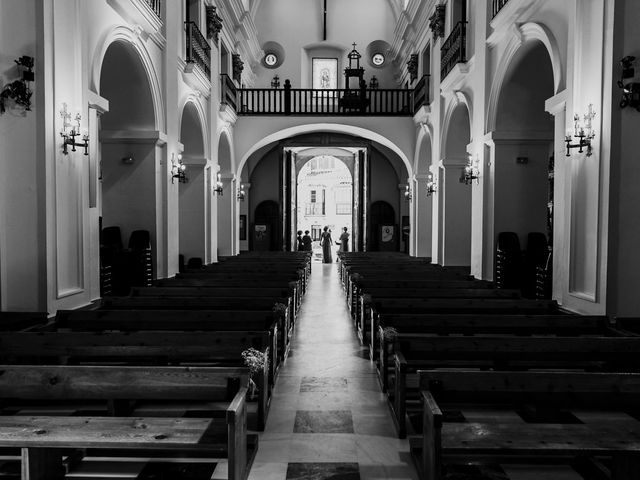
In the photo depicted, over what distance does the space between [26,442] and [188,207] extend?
36.6ft

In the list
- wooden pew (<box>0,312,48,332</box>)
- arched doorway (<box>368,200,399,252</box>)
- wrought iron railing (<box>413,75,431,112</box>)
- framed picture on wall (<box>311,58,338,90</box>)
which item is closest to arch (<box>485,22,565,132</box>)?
wrought iron railing (<box>413,75,431,112</box>)

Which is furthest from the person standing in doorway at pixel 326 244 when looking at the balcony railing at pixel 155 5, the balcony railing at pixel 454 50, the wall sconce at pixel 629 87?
the wall sconce at pixel 629 87

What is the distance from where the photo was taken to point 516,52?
8.93 metres

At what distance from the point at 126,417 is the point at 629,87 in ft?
18.1

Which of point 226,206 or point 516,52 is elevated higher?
point 516,52

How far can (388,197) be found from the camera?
74.6 feet

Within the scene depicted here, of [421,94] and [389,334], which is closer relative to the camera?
[389,334]

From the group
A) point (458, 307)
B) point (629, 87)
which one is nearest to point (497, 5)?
point (629, 87)

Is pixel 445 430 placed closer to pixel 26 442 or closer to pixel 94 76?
pixel 26 442

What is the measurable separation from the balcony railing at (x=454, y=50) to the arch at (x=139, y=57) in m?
6.09

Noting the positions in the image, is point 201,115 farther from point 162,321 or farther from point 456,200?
point 162,321

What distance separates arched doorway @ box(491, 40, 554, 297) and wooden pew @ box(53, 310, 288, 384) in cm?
613

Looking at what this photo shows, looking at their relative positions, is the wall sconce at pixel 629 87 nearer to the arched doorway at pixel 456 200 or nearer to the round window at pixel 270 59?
the arched doorway at pixel 456 200

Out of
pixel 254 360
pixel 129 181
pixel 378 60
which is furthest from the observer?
pixel 378 60
